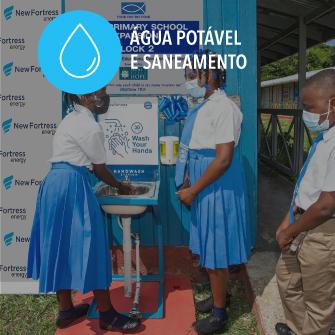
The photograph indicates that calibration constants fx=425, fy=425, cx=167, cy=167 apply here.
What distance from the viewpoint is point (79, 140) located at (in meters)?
2.73

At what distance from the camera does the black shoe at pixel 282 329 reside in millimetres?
2891

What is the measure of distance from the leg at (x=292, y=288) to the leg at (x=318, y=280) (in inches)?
5.4

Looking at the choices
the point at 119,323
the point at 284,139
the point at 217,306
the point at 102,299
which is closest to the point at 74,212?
the point at 102,299

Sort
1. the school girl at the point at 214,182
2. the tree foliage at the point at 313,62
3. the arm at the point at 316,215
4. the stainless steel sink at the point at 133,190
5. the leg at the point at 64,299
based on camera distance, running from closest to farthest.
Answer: the arm at the point at 316,215 < the school girl at the point at 214,182 < the leg at the point at 64,299 < the stainless steel sink at the point at 133,190 < the tree foliage at the point at 313,62

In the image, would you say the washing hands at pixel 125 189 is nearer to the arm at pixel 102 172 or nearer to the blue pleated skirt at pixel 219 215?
the arm at pixel 102 172

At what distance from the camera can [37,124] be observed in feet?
11.5

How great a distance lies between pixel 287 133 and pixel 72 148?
20.8ft

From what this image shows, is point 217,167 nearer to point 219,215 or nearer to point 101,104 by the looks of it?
point 219,215

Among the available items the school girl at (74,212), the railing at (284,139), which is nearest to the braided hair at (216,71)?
the school girl at (74,212)

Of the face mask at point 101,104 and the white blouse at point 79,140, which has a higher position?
the face mask at point 101,104

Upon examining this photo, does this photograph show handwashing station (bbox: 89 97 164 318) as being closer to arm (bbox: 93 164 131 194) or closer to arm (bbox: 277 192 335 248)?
arm (bbox: 93 164 131 194)

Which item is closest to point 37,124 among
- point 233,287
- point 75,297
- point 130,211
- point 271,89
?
point 130,211

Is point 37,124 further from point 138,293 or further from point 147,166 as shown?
point 138,293

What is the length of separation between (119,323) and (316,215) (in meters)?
1.67
